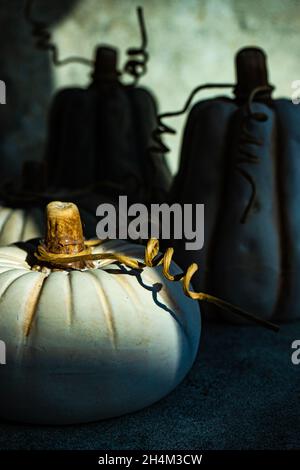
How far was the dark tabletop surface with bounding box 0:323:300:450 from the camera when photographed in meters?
0.99

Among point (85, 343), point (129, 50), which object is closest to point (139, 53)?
point (129, 50)

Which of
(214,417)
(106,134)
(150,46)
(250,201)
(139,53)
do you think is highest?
(150,46)

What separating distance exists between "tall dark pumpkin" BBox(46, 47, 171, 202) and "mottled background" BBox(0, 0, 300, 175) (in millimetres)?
485

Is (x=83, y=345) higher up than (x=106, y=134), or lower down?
lower down

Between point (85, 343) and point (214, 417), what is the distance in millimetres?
235

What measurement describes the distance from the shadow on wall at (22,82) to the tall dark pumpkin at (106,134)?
64cm

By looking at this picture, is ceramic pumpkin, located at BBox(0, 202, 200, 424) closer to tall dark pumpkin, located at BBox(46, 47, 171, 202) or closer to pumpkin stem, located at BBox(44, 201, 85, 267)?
pumpkin stem, located at BBox(44, 201, 85, 267)

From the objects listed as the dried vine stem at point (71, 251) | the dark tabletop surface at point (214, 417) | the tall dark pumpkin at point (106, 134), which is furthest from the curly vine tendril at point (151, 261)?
the tall dark pumpkin at point (106, 134)

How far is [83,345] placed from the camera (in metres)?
1.01

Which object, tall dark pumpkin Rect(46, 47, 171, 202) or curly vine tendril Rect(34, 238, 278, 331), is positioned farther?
tall dark pumpkin Rect(46, 47, 171, 202)

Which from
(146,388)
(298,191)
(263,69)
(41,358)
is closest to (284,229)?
(298,191)

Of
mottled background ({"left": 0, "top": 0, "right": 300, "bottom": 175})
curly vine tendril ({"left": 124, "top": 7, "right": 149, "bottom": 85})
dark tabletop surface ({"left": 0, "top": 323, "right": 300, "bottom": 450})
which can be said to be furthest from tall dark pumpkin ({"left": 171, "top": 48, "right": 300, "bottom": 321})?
mottled background ({"left": 0, "top": 0, "right": 300, "bottom": 175})

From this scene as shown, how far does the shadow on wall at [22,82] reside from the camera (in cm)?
245

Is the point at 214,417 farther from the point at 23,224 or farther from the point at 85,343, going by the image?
the point at 23,224
